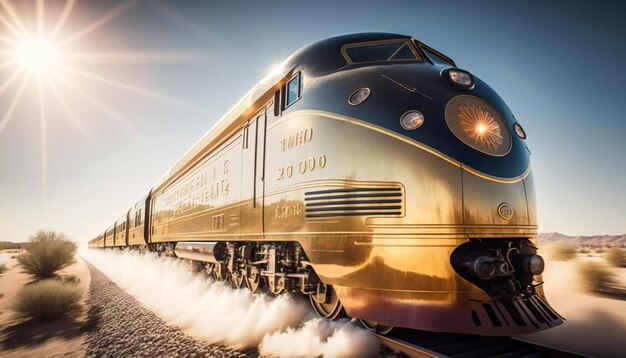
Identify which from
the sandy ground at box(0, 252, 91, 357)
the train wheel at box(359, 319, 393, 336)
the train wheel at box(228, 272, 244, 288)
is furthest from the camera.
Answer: the train wheel at box(228, 272, 244, 288)

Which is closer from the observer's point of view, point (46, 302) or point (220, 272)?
point (220, 272)

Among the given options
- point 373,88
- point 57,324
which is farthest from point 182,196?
point 373,88

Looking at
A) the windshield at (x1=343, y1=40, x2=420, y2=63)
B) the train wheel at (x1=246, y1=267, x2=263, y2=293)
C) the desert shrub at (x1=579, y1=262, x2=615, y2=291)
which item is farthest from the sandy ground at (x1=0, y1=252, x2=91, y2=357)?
the desert shrub at (x1=579, y1=262, x2=615, y2=291)

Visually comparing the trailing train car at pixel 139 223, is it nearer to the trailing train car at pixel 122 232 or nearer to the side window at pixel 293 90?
the trailing train car at pixel 122 232

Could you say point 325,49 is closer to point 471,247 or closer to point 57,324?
point 471,247

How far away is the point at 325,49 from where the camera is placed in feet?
14.7

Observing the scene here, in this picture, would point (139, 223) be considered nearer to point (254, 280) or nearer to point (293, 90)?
point (254, 280)

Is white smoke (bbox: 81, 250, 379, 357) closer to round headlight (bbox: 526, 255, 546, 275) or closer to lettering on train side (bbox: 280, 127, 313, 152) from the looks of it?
round headlight (bbox: 526, 255, 546, 275)

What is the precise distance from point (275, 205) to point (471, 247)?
2.48 meters

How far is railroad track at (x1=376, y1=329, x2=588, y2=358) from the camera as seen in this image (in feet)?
10.7

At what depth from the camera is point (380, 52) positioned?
4.47 meters

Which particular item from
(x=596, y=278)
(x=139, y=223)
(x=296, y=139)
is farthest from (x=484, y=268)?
(x=139, y=223)

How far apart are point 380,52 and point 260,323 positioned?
167 inches

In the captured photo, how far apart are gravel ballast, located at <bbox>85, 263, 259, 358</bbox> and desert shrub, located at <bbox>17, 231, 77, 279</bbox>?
72.0 feet
